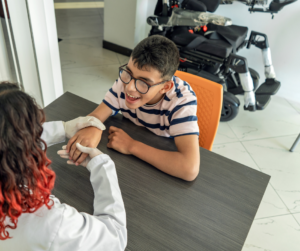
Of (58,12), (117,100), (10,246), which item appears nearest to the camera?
(10,246)

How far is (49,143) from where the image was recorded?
34.6 inches

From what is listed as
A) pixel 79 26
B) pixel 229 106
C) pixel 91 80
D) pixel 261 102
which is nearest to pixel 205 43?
pixel 229 106

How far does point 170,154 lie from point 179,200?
17 cm

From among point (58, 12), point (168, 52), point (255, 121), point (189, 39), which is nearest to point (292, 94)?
point (255, 121)

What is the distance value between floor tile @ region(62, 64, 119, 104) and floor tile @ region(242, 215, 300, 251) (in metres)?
1.57

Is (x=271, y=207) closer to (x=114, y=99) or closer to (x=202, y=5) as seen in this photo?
(x=114, y=99)

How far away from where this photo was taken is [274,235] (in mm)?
1421

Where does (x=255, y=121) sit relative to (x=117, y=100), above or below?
below

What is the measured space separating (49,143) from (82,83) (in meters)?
1.69

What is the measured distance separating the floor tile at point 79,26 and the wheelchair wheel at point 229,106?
2.13 meters

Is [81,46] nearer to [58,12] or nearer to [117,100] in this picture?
[58,12]

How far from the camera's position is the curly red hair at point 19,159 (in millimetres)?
444

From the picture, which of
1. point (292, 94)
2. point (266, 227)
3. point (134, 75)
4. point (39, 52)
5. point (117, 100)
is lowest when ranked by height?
point (266, 227)

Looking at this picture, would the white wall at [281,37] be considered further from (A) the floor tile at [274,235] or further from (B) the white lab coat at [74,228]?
(B) the white lab coat at [74,228]
